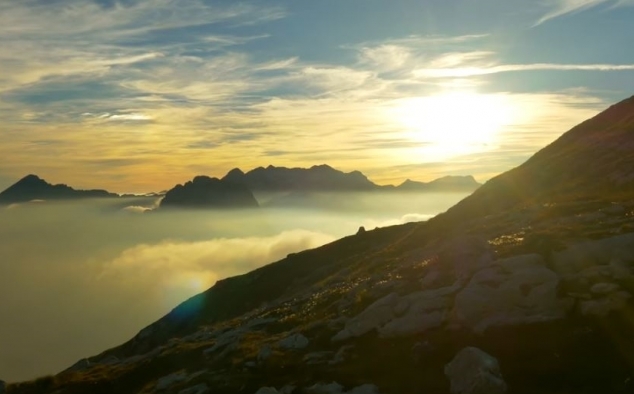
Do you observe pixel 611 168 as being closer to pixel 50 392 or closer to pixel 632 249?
pixel 632 249

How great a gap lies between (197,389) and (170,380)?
24.5 feet

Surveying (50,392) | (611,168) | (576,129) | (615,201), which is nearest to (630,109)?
(576,129)

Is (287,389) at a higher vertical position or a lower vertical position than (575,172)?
lower

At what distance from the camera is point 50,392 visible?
69.7 meters

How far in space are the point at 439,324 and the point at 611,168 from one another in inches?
2493

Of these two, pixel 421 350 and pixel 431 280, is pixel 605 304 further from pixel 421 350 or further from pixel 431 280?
pixel 431 280

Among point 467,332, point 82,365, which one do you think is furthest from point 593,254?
point 82,365

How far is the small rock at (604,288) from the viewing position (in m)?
39.2

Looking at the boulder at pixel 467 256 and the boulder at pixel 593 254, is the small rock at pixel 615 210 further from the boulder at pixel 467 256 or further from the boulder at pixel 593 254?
the boulder at pixel 467 256

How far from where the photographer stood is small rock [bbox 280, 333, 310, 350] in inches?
1928

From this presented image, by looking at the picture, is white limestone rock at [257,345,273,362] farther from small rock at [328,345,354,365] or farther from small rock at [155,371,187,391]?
small rock at [155,371,187,391]

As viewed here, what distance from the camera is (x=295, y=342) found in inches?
1954

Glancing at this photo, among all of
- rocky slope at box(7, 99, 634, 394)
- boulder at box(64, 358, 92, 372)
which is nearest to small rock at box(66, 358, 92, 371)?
boulder at box(64, 358, 92, 372)

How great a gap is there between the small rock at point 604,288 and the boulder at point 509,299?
208cm
